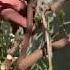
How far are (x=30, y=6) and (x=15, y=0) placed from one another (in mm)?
90

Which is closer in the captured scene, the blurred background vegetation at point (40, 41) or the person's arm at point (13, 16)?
the person's arm at point (13, 16)

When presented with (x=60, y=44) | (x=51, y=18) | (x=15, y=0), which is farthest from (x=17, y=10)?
(x=51, y=18)

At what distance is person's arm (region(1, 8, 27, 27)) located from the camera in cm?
104

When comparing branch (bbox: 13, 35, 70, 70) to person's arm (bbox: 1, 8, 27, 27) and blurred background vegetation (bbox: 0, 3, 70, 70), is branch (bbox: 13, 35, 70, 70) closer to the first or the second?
person's arm (bbox: 1, 8, 27, 27)

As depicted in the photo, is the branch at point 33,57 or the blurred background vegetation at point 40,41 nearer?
the branch at point 33,57

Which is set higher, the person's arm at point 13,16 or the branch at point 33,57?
the person's arm at point 13,16

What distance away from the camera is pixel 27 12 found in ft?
3.44

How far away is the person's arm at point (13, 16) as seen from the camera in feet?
3.40

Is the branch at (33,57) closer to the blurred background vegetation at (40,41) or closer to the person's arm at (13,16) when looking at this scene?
the person's arm at (13,16)

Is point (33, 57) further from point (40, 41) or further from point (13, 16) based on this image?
point (40, 41)

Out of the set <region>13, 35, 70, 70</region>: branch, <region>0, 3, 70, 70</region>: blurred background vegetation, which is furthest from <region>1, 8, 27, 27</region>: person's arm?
<region>0, 3, 70, 70</region>: blurred background vegetation

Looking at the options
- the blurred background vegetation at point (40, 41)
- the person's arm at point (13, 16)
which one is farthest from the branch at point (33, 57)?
the blurred background vegetation at point (40, 41)

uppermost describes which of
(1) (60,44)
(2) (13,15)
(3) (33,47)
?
(2) (13,15)

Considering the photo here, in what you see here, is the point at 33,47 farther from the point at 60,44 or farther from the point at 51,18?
the point at 60,44
